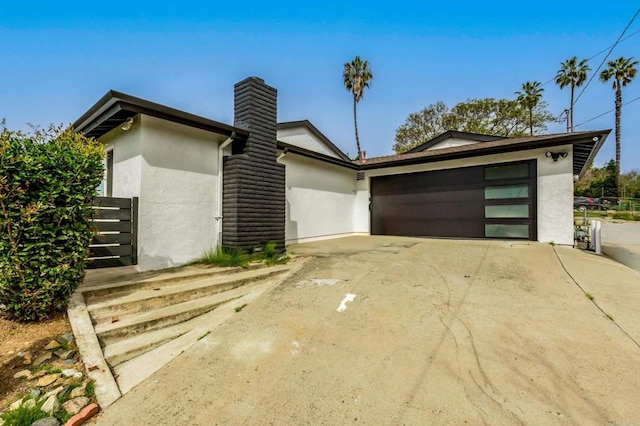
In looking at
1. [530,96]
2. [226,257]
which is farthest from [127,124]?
[530,96]

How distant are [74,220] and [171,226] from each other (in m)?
2.28

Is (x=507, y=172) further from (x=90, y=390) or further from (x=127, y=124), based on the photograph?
(x=90, y=390)

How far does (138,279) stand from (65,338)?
1418 mm

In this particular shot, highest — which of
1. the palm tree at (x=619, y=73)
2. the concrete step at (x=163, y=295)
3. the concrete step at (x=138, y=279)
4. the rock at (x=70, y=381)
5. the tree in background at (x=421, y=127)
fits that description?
the palm tree at (x=619, y=73)

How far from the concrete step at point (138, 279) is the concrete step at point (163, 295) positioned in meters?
0.07

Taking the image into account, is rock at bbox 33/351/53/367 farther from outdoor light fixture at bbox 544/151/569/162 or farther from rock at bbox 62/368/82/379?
outdoor light fixture at bbox 544/151/569/162

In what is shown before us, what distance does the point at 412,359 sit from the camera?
268 centimetres

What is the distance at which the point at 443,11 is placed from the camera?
31.5 feet

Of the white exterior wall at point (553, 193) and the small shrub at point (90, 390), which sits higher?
the white exterior wall at point (553, 193)

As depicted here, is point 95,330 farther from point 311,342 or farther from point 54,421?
point 311,342

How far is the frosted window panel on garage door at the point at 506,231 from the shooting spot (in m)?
8.63

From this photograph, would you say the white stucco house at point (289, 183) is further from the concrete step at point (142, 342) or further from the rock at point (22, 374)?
the rock at point (22, 374)

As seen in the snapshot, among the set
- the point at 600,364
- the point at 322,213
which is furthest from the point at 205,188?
the point at 600,364

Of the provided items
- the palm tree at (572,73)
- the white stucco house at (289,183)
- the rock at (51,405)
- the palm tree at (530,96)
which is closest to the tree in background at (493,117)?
the palm tree at (530,96)
